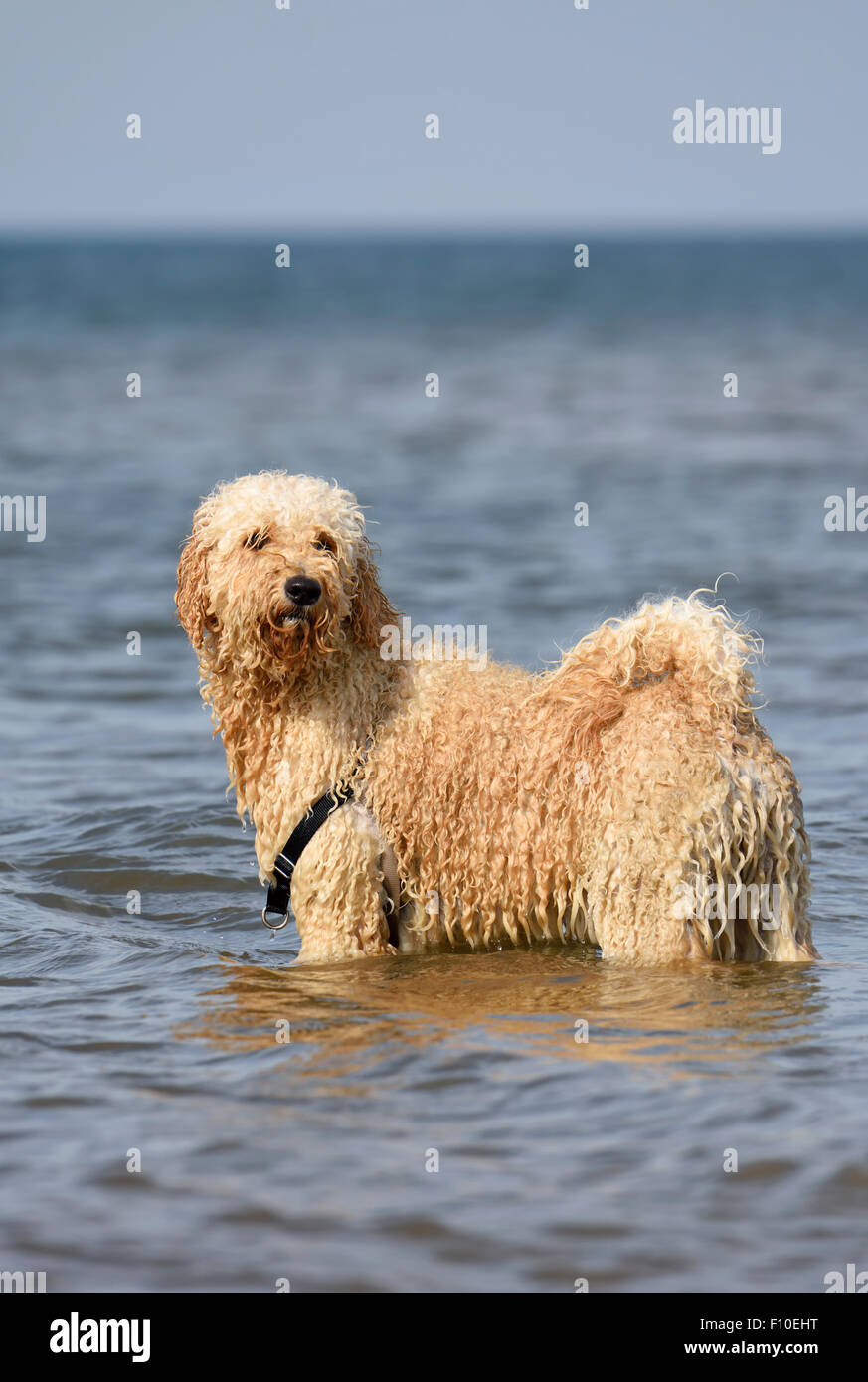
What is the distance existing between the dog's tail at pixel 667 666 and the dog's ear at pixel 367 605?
71cm

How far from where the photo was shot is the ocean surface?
4.32 meters

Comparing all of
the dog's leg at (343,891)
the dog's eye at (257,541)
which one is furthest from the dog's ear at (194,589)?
the dog's leg at (343,891)

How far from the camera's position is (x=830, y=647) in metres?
12.5

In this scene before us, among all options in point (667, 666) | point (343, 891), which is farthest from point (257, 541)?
point (667, 666)

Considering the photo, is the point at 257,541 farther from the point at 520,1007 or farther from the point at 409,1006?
the point at 520,1007

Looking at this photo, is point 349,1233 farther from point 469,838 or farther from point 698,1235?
point 469,838

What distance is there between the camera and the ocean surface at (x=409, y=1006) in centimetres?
432

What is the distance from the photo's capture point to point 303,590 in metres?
5.78

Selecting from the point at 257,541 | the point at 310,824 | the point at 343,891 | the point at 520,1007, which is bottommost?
the point at 520,1007

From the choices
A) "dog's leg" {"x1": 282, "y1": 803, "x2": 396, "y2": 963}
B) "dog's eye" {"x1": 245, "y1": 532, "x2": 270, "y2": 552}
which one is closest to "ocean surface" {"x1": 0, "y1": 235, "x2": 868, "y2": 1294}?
"dog's leg" {"x1": 282, "y1": 803, "x2": 396, "y2": 963}

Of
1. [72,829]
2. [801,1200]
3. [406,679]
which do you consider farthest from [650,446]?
[801,1200]

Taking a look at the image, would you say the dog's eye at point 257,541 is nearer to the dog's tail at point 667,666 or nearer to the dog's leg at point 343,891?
the dog's leg at point 343,891

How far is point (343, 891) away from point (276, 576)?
1237mm

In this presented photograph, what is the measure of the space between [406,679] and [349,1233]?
249cm
